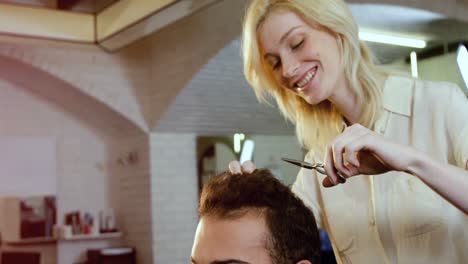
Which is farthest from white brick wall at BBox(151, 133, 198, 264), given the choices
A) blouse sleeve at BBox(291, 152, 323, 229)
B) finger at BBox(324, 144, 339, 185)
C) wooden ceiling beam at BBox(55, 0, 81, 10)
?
finger at BBox(324, 144, 339, 185)

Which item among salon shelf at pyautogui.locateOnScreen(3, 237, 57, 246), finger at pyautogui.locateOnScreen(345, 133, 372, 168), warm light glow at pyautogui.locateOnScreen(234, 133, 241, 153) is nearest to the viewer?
finger at pyautogui.locateOnScreen(345, 133, 372, 168)

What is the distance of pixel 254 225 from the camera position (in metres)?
1.03

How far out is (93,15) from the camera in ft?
15.4

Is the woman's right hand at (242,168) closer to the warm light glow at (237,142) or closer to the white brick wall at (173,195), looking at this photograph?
the white brick wall at (173,195)

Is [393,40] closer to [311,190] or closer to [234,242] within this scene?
[311,190]

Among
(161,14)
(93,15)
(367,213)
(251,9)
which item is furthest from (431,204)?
(93,15)

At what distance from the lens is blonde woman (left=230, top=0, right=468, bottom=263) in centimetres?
119

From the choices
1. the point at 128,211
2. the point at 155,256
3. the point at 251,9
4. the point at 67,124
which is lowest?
the point at 155,256

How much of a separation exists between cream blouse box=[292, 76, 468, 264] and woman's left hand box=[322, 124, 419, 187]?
0.67 feet

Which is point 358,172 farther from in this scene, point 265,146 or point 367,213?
point 265,146

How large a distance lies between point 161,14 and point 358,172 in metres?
3.18

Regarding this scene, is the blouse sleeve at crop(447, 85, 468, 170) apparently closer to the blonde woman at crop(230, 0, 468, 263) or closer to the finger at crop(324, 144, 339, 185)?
the blonde woman at crop(230, 0, 468, 263)

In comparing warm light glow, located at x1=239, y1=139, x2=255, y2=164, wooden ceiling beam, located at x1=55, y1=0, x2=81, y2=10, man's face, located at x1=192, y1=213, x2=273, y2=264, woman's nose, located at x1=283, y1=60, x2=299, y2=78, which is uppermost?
wooden ceiling beam, located at x1=55, y1=0, x2=81, y2=10

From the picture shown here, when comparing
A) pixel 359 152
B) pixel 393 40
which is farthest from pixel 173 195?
pixel 359 152
